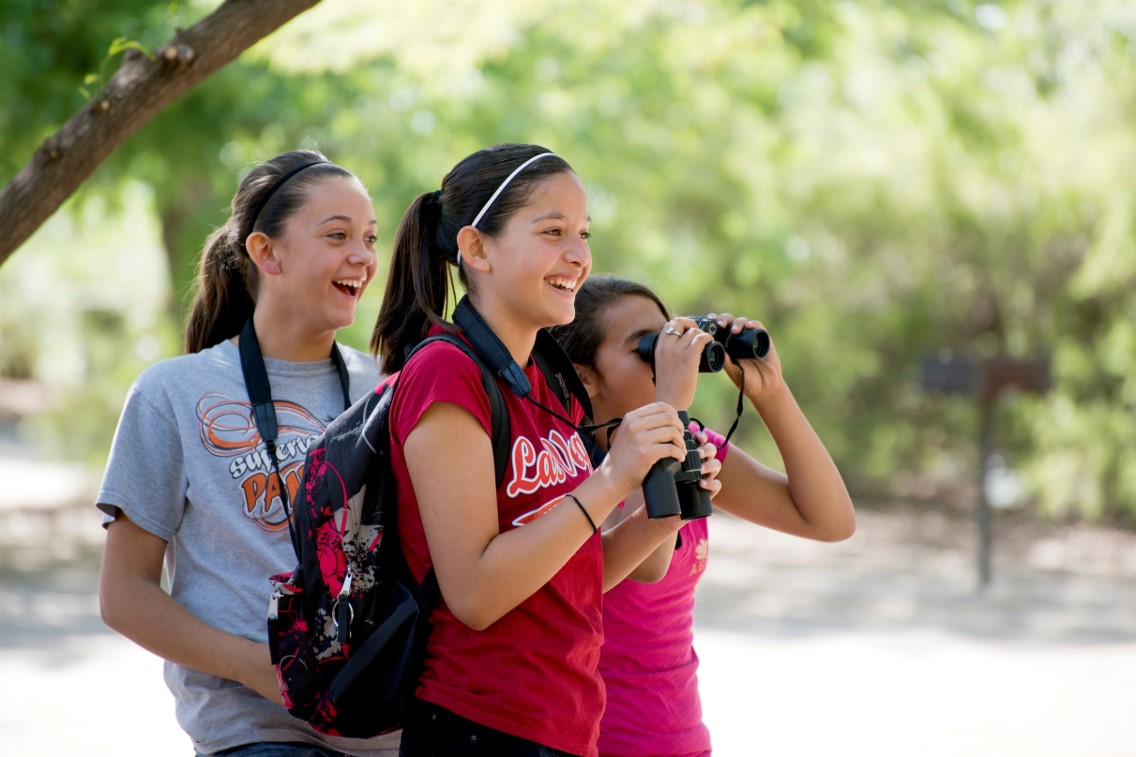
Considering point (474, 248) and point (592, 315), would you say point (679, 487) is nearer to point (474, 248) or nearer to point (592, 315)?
point (474, 248)

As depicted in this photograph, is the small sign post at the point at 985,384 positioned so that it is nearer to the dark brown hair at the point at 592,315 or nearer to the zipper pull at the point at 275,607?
the dark brown hair at the point at 592,315

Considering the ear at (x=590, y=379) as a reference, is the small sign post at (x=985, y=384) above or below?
above

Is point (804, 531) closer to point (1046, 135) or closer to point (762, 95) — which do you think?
point (762, 95)

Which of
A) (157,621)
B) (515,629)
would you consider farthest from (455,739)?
→ (157,621)

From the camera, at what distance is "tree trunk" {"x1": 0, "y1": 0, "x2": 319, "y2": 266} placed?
3.03 metres

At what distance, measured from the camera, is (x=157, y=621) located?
2242mm

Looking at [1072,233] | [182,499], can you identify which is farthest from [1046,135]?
[182,499]

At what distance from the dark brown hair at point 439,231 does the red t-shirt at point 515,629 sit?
21cm

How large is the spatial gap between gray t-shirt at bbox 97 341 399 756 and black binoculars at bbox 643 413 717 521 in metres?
0.77

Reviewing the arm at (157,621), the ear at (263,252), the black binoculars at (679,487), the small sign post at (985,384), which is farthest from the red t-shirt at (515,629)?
the small sign post at (985,384)

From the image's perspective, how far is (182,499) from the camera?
2.35m

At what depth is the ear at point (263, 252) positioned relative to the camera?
255 cm

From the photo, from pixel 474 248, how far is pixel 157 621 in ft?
2.88

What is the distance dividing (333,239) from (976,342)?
1396 cm
